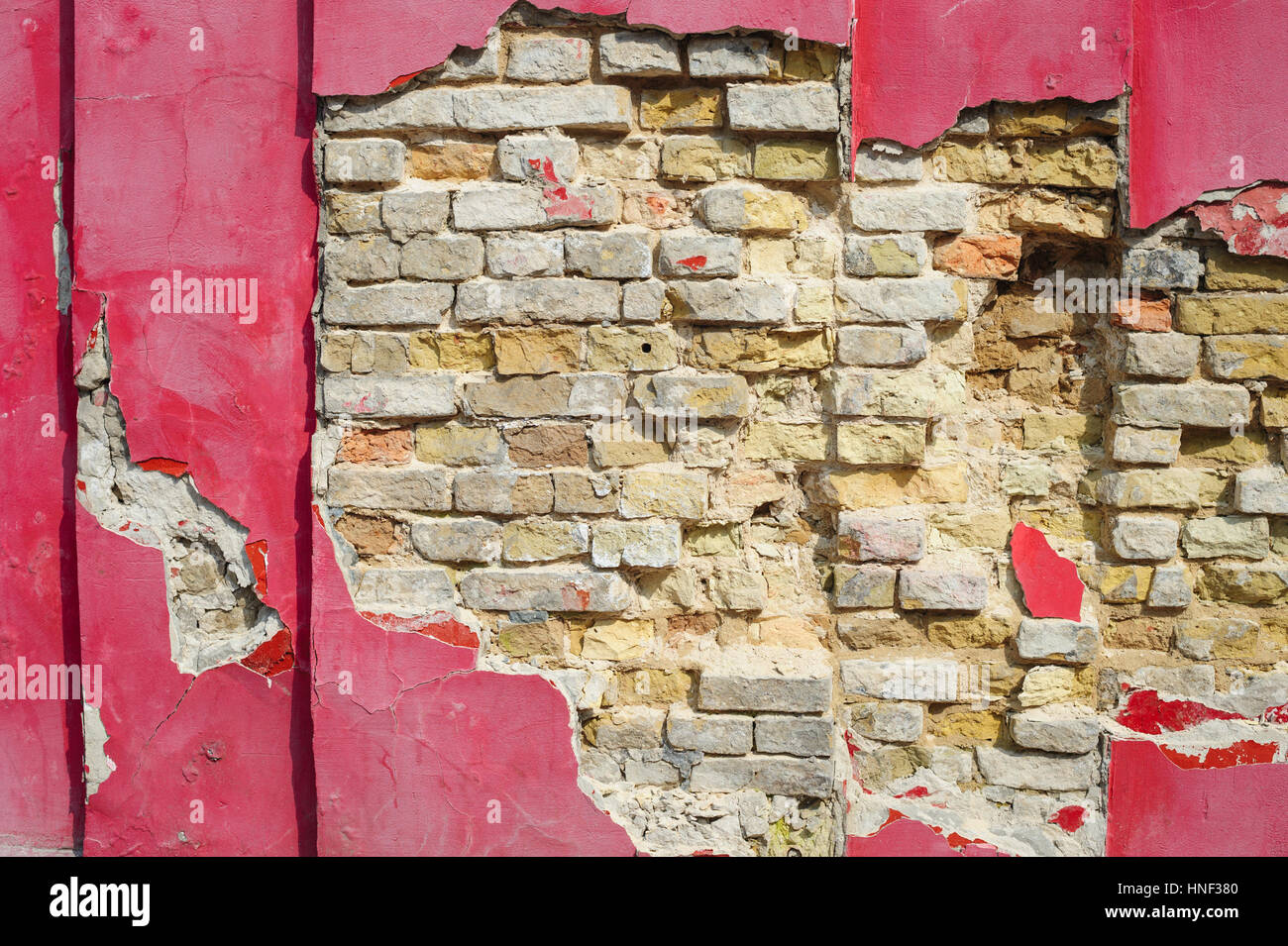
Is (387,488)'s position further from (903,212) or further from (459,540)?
(903,212)

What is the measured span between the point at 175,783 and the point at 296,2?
1.74 metres

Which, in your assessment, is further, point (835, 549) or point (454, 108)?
point (835, 549)

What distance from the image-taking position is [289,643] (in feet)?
6.01

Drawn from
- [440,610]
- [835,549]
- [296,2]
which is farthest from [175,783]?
[296,2]

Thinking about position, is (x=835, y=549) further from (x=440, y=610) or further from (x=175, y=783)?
(x=175, y=783)

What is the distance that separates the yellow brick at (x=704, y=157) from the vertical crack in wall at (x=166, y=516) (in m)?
1.24

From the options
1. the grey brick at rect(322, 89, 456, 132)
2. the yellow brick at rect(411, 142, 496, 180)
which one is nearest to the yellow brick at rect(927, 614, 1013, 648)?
the yellow brick at rect(411, 142, 496, 180)

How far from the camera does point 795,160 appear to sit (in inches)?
67.6

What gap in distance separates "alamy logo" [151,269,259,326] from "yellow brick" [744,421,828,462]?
3.69ft

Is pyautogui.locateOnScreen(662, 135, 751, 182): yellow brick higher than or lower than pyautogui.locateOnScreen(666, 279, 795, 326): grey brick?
higher

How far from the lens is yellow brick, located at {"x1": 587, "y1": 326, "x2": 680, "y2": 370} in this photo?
172 centimetres

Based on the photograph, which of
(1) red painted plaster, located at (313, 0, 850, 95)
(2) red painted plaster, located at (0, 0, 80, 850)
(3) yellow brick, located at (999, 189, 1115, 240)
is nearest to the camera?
(1) red painted plaster, located at (313, 0, 850, 95)

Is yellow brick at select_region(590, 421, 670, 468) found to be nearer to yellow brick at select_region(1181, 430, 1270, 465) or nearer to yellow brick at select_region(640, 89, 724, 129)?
yellow brick at select_region(640, 89, 724, 129)

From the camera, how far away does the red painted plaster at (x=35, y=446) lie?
6.13ft
